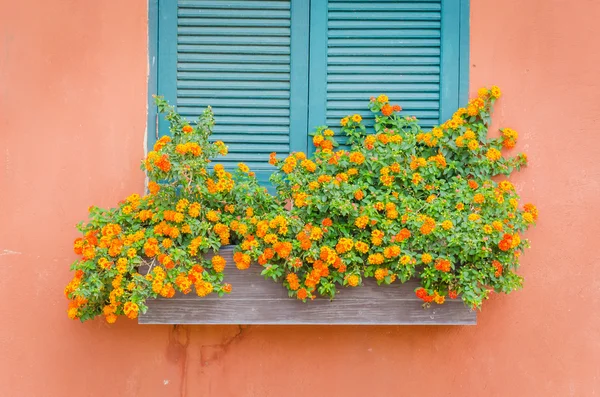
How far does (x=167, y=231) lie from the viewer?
258cm

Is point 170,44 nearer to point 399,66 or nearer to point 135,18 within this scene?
point 135,18

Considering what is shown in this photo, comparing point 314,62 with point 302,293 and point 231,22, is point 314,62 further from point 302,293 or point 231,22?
point 302,293

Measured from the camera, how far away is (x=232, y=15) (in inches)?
118

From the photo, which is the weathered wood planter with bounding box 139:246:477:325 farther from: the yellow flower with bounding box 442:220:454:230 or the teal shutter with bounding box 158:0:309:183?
the teal shutter with bounding box 158:0:309:183

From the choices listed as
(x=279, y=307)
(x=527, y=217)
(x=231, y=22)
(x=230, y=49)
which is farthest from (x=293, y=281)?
(x=231, y=22)

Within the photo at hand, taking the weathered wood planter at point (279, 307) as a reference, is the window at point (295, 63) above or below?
above

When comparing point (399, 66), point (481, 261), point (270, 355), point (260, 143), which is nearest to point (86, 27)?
point (260, 143)

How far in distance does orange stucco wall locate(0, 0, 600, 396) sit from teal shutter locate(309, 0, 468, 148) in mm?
211

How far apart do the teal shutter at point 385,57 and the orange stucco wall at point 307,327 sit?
211 mm

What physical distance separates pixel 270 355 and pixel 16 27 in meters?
1.81

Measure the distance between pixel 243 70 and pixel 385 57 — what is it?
0.63 metres

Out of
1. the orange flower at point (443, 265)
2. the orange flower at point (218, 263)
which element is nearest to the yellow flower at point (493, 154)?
the orange flower at point (443, 265)

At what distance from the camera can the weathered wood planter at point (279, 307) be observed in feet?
8.64

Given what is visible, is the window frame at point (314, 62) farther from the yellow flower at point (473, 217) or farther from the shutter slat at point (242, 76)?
the yellow flower at point (473, 217)
